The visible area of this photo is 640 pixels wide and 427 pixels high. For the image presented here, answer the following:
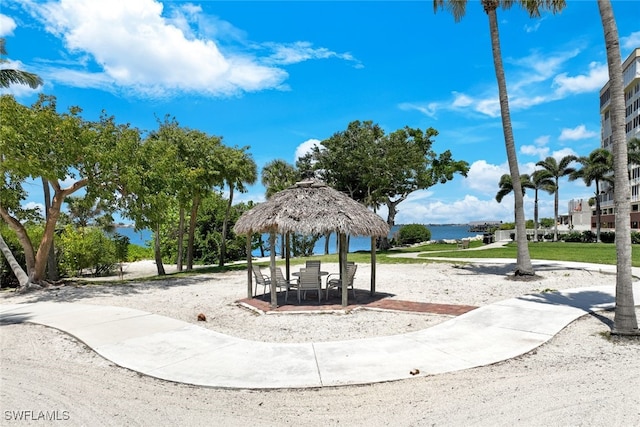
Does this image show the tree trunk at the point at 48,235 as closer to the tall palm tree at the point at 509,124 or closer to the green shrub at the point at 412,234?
the tall palm tree at the point at 509,124

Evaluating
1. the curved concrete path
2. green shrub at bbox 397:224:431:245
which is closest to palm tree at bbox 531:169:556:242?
green shrub at bbox 397:224:431:245

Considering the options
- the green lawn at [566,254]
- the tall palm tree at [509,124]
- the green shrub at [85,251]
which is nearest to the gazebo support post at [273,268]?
the tall palm tree at [509,124]

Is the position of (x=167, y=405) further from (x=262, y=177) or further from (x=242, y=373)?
(x=262, y=177)

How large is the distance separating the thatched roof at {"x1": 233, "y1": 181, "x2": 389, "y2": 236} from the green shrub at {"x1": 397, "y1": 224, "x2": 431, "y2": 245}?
3804 cm

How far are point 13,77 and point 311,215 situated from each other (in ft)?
60.1

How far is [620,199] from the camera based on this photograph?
8.61m

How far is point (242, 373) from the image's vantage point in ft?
21.4

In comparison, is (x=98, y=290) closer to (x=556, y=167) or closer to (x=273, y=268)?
(x=273, y=268)

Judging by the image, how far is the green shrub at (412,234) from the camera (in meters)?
50.3

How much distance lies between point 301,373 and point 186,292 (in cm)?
1038

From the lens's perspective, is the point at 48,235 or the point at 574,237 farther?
the point at 574,237

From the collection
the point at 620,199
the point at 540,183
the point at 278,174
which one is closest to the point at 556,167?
the point at 540,183

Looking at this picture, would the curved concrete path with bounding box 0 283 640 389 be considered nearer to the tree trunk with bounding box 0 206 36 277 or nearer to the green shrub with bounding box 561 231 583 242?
the tree trunk with bounding box 0 206 36 277

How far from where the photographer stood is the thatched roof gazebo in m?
11.4
